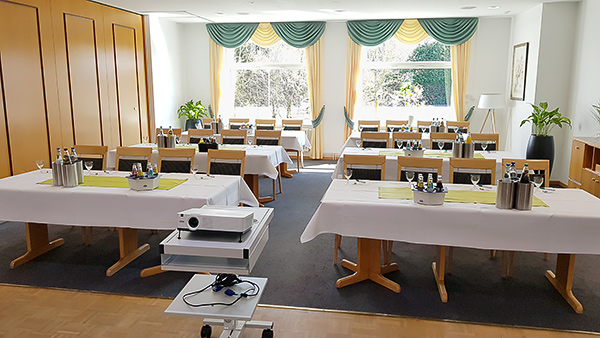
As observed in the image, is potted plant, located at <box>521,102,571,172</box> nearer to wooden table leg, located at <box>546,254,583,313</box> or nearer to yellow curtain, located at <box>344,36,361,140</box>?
yellow curtain, located at <box>344,36,361,140</box>

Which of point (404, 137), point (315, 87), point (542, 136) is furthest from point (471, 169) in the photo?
point (315, 87)

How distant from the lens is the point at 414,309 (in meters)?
3.36

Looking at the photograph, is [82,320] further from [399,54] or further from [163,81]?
[399,54]

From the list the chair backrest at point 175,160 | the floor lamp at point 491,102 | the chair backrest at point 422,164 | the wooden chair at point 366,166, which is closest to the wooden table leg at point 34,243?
the chair backrest at point 175,160

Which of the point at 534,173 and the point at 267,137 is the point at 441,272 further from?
the point at 267,137

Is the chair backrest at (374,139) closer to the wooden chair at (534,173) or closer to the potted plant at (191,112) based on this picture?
the wooden chair at (534,173)

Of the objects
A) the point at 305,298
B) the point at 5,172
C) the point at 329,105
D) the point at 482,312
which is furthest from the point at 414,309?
the point at 329,105

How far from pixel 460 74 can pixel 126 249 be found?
7799 mm

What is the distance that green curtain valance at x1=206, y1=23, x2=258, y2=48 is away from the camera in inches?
393

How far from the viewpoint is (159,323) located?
3135 mm

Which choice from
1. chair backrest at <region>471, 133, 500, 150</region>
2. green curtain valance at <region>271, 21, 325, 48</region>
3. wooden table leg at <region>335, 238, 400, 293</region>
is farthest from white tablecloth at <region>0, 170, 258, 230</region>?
green curtain valance at <region>271, 21, 325, 48</region>

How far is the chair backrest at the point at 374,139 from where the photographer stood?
6930 millimetres

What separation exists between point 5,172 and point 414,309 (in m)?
5.31

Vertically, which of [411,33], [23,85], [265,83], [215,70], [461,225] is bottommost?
[461,225]
